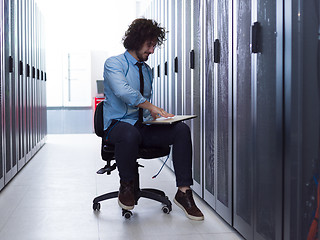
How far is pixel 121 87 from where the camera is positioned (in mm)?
2689

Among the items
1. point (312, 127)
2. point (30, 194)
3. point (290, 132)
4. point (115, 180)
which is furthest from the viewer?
point (115, 180)

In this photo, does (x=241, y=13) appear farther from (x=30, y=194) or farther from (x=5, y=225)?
(x=30, y=194)

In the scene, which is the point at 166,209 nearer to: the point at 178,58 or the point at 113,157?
the point at 113,157

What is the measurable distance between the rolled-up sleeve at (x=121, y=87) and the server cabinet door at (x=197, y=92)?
2.37 ft

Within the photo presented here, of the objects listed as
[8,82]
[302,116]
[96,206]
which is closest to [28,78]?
[8,82]

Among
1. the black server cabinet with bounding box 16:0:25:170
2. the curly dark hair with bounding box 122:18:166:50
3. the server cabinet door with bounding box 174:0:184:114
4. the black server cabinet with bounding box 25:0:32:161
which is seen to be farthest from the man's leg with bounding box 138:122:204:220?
the black server cabinet with bounding box 25:0:32:161

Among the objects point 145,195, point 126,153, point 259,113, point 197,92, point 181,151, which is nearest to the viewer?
point 259,113

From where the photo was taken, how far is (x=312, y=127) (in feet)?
5.16

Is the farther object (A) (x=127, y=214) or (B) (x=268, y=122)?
(A) (x=127, y=214)

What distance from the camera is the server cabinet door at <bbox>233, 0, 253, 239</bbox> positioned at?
220 centimetres

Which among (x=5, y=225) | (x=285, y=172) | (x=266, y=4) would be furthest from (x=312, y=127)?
(x=5, y=225)

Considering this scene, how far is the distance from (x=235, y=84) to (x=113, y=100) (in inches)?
33.9

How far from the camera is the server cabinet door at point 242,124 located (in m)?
2.20

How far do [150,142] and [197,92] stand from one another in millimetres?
822
